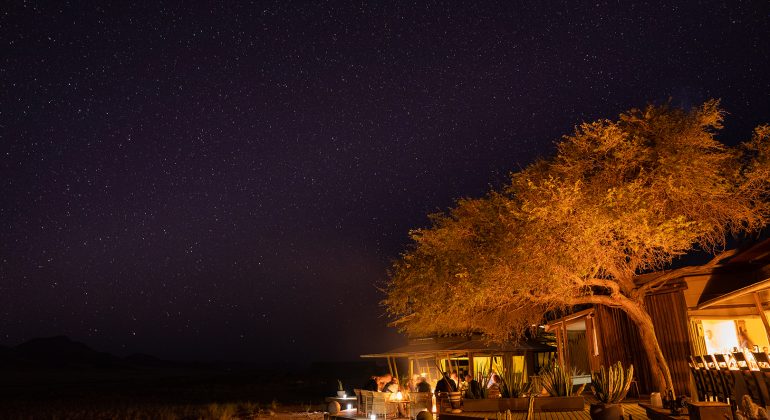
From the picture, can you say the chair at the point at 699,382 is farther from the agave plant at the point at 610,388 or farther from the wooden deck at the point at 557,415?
the agave plant at the point at 610,388

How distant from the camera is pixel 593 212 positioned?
39.3 ft

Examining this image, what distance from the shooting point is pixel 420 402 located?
45.2 ft

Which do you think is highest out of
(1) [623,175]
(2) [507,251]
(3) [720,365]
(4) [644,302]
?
(1) [623,175]

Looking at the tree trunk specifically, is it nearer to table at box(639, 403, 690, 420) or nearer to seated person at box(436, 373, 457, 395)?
table at box(639, 403, 690, 420)

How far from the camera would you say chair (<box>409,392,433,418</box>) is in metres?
13.7

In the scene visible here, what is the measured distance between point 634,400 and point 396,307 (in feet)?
21.5

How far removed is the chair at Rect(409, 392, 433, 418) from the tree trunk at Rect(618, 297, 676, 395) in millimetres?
5028

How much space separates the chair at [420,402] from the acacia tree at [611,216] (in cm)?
210

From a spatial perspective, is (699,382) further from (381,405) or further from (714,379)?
(381,405)

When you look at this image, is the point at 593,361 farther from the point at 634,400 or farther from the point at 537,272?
the point at 537,272

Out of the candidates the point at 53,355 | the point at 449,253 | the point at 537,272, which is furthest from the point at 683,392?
the point at 53,355

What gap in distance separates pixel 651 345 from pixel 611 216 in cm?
348

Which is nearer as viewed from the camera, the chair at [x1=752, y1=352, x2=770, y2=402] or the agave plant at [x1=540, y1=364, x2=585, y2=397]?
the chair at [x1=752, y1=352, x2=770, y2=402]

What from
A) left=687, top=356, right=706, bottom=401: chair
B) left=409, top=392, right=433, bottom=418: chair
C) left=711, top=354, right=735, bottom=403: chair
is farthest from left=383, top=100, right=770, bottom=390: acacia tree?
left=711, top=354, right=735, bottom=403: chair
